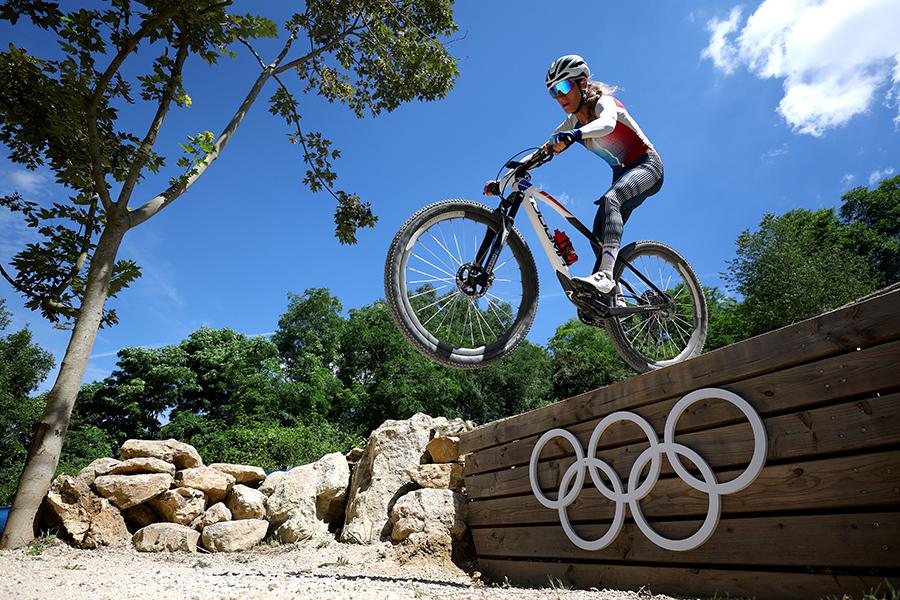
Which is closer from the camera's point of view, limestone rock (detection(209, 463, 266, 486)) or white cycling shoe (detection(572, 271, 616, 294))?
white cycling shoe (detection(572, 271, 616, 294))

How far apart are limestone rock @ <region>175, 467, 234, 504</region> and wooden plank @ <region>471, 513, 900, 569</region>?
19.9 feet

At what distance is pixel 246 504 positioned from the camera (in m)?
7.75

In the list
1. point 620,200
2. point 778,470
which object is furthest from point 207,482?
point 778,470

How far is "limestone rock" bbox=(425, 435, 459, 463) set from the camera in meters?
6.93

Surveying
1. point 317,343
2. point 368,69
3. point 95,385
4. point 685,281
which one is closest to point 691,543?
point 685,281

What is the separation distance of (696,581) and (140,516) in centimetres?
778

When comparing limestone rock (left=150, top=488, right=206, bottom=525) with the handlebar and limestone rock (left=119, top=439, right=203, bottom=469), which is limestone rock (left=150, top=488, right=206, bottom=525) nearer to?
limestone rock (left=119, top=439, right=203, bottom=469)

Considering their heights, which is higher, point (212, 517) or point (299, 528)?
point (212, 517)

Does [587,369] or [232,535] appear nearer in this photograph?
[232,535]

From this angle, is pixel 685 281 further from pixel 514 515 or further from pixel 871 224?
pixel 871 224

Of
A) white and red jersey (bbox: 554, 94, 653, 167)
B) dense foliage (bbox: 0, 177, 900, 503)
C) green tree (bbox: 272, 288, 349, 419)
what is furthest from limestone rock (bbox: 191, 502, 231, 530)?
green tree (bbox: 272, 288, 349, 419)

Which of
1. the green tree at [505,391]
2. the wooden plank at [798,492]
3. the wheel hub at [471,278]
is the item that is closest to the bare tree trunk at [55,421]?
the wheel hub at [471,278]

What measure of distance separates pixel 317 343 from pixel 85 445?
11.1 metres

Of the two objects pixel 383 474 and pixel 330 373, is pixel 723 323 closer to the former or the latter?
pixel 330 373
